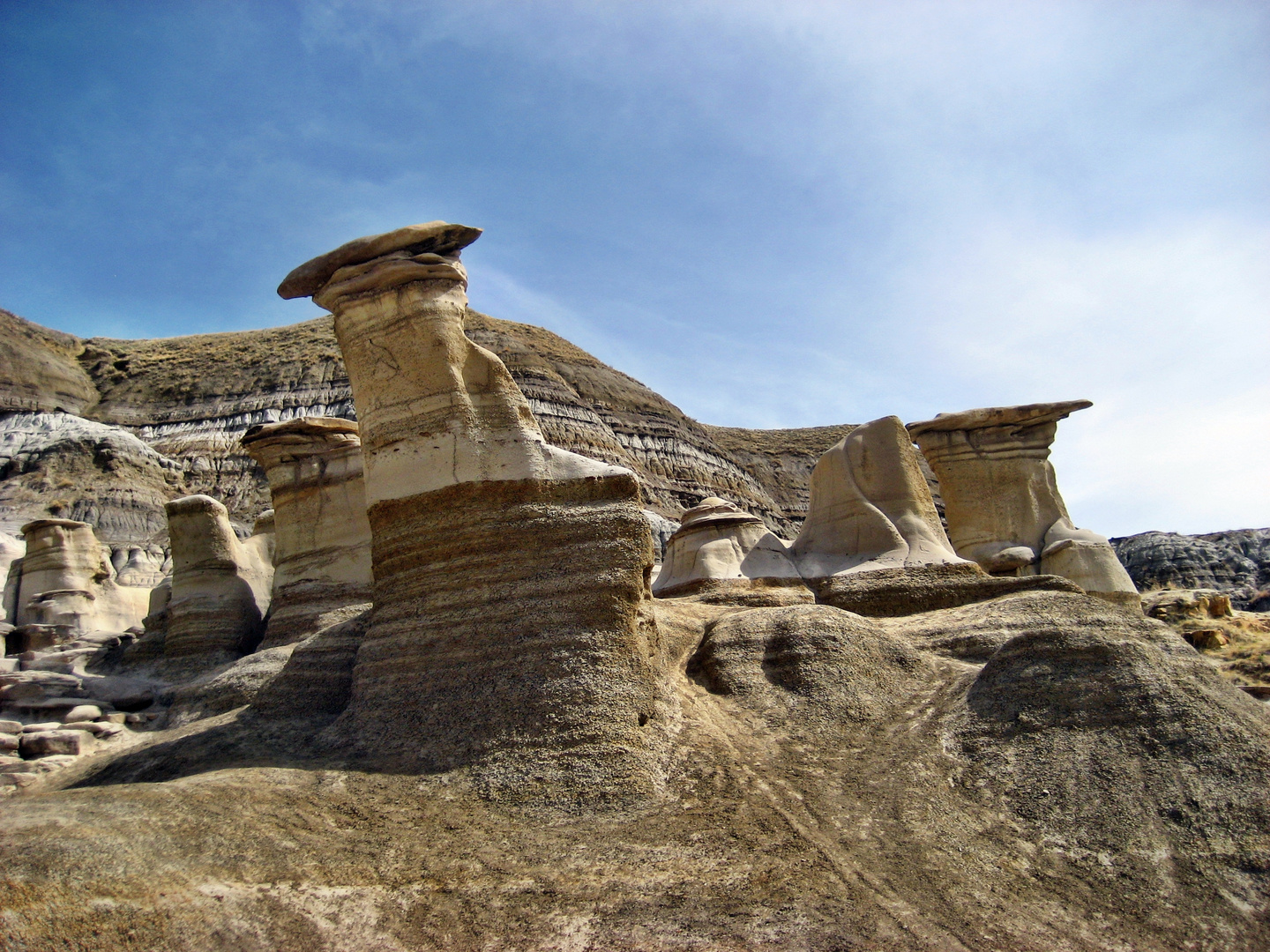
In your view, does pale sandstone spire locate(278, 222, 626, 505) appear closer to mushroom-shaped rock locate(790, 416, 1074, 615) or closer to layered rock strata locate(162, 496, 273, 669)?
mushroom-shaped rock locate(790, 416, 1074, 615)

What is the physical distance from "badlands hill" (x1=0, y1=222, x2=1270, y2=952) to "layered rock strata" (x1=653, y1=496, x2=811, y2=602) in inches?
4.6

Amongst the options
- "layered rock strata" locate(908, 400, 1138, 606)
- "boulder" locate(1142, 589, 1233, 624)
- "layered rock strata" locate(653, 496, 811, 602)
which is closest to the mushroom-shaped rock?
"layered rock strata" locate(653, 496, 811, 602)

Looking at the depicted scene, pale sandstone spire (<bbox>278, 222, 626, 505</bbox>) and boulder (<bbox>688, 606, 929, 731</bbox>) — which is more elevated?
pale sandstone spire (<bbox>278, 222, 626, 505</bbox>)

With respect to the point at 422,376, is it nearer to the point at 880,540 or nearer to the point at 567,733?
the point at 567,733

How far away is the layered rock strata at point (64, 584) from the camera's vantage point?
48.3 feet

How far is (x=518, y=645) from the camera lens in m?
5.87

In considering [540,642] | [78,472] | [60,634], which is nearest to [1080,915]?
[540,642]

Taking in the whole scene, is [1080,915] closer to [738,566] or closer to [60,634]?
[738,566]

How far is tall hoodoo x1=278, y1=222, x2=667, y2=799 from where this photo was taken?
5.42 metres

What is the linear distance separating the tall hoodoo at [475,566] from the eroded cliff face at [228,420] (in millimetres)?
30496

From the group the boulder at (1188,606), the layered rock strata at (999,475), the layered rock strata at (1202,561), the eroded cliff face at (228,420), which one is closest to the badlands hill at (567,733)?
the layered rock strata at (999,475)

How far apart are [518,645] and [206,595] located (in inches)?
272

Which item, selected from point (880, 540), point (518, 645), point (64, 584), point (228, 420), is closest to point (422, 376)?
point (518, 645)

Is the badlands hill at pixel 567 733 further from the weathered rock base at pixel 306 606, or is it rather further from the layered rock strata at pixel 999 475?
the layered rock strata at pixel 999 475
